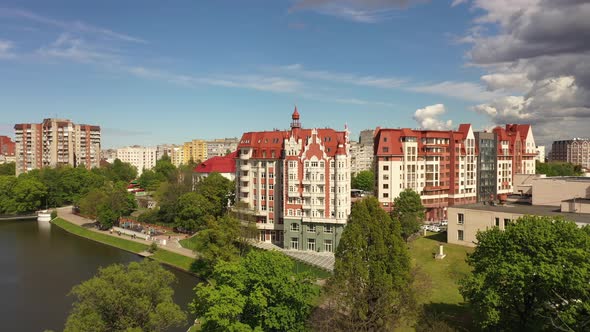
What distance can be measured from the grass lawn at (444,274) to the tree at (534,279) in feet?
18.8

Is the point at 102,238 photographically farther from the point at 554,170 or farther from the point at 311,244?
the point at 554,170

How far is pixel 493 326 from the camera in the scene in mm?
26906

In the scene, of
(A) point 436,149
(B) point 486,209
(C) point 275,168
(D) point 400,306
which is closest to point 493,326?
(D) point 400,306

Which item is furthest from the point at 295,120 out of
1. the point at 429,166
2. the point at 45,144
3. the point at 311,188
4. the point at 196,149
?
the point at 196,149

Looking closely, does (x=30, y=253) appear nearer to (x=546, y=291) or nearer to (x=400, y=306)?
(x=400, y=306)

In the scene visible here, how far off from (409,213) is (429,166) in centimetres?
2158

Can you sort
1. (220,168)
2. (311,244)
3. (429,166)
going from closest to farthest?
(311,244) < (429,166) < (220,168)

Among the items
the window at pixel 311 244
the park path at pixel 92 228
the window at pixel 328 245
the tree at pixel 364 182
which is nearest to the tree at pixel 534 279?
the window at pixel 328 245

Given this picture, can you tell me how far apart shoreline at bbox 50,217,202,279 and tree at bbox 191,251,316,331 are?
2200cm

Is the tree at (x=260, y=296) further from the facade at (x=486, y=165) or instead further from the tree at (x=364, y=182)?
the tree at (x=364, y=182)

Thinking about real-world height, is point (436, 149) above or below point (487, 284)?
above

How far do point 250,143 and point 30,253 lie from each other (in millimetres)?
37842

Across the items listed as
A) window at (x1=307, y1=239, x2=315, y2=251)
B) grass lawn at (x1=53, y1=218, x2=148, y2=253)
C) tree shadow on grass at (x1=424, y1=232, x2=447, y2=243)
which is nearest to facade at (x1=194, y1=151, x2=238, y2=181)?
grass lawn at (x1=53, y1=218, x2=148, y2=253)

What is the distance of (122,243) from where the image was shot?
72750 millimetres
